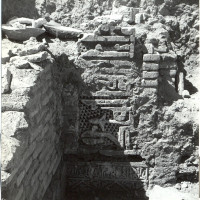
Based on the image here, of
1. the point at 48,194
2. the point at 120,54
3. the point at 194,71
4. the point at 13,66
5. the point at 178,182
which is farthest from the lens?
the point at 194,71

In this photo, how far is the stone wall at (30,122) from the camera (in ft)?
9.71

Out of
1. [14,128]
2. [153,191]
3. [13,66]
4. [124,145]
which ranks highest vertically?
[13,66]

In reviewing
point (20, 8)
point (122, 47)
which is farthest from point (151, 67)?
point (20, 8)

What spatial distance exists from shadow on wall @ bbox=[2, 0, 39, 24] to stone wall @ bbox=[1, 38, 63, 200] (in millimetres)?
1382

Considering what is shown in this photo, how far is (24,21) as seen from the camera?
470 cm

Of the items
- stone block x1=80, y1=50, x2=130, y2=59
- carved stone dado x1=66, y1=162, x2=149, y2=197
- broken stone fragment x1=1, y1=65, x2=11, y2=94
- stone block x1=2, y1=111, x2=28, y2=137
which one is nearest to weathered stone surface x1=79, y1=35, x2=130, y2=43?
→ stone block x1=80, y1=50, x2=130, y2=59

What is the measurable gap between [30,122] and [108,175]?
5.91 ft

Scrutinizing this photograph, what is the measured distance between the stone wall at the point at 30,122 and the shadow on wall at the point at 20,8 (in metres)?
1.38

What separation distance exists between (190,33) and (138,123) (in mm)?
2047

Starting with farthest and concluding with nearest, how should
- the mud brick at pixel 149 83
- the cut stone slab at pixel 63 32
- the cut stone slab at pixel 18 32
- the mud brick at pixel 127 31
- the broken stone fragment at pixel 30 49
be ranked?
the cut stone slab at pixel 63 32 → the mud brick at pixel 149 83 → the mud brick at pixel 127 31 → the cut stone slab at pixel 18 32 → the broken stone fragment at pixel 30 49

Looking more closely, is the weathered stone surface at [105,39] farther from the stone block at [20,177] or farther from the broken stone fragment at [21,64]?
the stone block at [20,177]

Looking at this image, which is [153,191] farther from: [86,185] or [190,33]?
[190,33]

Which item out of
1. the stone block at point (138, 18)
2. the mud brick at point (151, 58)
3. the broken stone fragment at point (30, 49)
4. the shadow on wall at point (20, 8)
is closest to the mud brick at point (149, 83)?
the mud brick at point (151, 58)

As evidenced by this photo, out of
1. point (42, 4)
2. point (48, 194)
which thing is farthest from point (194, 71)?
point (48, 194)
